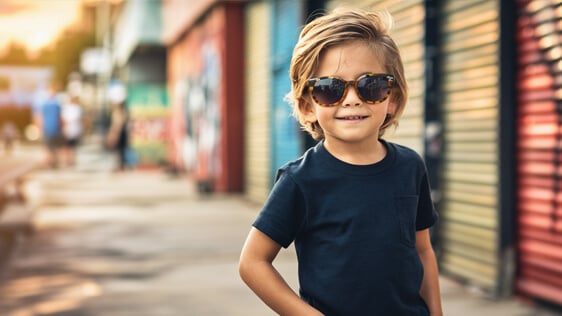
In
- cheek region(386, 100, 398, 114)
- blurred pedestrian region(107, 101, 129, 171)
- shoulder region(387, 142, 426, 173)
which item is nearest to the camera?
shoulder region(387, 142, 426, 173)

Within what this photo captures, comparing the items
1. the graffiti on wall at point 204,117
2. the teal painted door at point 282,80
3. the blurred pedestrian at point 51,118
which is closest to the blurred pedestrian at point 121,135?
the blurred pedestrian at point 51,118

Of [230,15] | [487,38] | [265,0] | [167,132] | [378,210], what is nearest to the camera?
[378,210]

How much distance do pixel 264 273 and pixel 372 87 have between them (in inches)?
21.4

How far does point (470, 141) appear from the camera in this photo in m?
6.36

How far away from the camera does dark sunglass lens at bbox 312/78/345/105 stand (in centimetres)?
209

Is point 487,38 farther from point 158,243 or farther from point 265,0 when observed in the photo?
point 265,0

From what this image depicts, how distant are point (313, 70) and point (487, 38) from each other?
4.20 m

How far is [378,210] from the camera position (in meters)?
2.08

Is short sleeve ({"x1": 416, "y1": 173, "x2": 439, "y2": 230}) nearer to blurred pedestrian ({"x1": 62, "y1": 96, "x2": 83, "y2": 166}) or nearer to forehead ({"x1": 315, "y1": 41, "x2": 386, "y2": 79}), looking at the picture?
forehead ({"x1": 315, "y1": 41, "x2": 386, "y2": 79})

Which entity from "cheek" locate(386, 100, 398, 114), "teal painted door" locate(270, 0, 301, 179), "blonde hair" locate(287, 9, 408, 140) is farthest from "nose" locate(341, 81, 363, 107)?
"teal painted door" locate(270, 0, 301, 179)

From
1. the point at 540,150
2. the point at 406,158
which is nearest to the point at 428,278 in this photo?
the point at 406,158

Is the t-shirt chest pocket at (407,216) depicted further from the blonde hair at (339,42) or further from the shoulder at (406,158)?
the blonde hair at (339,42)

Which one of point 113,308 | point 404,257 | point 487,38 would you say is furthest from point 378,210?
point 487,38

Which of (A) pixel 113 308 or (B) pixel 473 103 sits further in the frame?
(B) pixel 473 103
